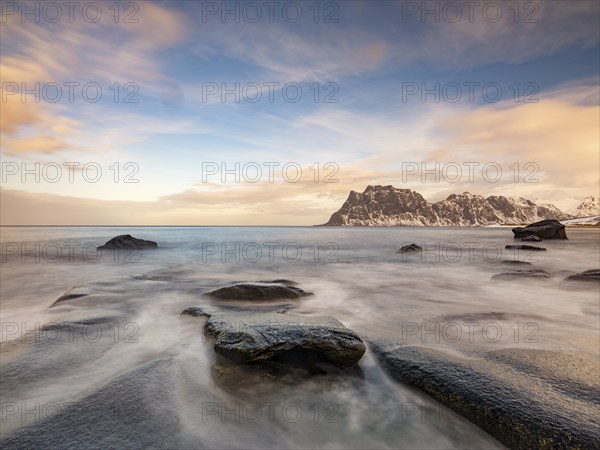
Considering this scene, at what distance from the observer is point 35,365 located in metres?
5.29

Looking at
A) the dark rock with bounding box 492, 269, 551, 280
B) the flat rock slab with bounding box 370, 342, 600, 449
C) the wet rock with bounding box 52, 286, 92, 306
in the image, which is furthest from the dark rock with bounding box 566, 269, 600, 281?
the wet rock with bounding box 52, 286, 92, 306

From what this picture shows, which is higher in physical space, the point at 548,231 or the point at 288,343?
the point at 548,231

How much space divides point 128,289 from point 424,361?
11203 millimetres

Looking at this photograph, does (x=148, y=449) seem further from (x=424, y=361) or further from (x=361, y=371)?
(x=424, y=361)

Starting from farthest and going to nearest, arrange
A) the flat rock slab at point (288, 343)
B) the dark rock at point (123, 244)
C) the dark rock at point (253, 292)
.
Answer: the dark rock at point (123, 244), the dark rock at point (253, 292), the flat rock slab at point (288, 343)

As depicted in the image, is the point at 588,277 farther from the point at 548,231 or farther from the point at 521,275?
the point at 548,231

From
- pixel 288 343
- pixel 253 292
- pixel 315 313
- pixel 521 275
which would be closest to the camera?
pixel 288 343

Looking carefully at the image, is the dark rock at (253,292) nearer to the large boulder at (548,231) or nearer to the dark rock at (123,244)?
the dark rock at (123,244)

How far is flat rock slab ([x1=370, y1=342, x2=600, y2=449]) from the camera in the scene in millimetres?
3537

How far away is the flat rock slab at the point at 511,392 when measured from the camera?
3.54 m

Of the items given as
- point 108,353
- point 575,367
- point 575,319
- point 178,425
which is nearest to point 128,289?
point 108,353

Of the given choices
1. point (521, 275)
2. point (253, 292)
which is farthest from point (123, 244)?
point (521, 275)

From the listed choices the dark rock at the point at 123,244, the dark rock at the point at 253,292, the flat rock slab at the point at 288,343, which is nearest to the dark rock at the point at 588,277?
the dark rock at the point at 253,292

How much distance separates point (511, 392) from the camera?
4.18m
